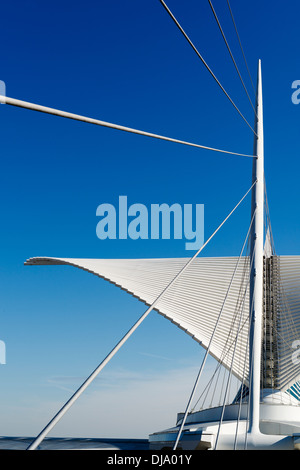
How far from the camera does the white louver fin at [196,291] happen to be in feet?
68.8

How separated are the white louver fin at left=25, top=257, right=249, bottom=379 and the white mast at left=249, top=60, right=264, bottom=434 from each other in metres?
4.71

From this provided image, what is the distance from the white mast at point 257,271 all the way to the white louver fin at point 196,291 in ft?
15.5

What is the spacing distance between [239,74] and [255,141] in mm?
3793

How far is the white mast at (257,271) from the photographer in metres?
14.0

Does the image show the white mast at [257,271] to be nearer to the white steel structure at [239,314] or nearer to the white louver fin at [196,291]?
the white steel structure at [239,314]

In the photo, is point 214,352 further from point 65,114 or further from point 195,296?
point 65,114

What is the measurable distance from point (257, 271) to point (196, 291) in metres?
7.69

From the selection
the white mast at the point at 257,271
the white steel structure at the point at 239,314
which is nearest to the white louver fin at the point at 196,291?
the white steel structure at the point at 239,314

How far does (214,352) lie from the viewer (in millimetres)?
20781

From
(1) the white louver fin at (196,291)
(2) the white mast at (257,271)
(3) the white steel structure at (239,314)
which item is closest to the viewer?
(2) the white mast at (257,271)

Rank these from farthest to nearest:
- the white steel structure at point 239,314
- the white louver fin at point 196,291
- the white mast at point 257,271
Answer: the white louver fin at point 196,291 → the white steel structure at point 239,314 → the white mast at point 257,271

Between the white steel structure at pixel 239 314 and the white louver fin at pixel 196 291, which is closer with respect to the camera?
the white steel structure at pixel 239 314

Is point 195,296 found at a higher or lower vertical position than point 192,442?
higher
